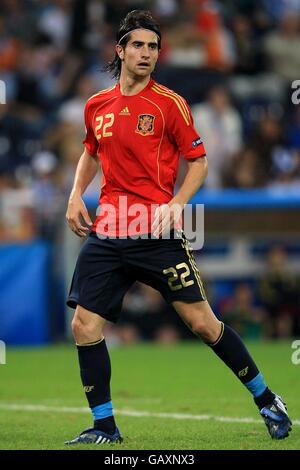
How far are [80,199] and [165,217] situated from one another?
633 mm

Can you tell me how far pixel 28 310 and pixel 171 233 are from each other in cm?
698

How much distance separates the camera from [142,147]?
20.3 feet

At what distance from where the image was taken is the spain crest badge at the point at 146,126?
619cm

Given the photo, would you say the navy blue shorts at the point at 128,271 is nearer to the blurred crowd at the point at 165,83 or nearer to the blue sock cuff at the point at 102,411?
the blue sock cuff at the point at 102,411

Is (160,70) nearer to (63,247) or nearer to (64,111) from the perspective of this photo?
(64,111)

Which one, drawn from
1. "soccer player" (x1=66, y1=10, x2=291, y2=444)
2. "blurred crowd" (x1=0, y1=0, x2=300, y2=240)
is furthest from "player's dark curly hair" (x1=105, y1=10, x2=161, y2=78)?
"blurred crowd" (x1=0, y1=0, x2=300, y2=240)

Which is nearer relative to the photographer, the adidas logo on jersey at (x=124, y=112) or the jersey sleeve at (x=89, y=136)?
the adidas logo on jersey at (x=124, y=112)

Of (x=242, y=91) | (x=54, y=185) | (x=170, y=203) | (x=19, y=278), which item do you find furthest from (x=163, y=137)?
(x=242, y=91)

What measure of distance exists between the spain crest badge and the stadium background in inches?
180

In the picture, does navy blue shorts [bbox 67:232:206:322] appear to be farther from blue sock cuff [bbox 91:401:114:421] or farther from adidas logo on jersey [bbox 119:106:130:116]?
adidas logo on jersey [bbox 119:106:130:116]

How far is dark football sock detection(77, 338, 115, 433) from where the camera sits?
245 inches

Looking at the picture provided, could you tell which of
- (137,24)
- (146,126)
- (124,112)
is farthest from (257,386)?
(137,24)

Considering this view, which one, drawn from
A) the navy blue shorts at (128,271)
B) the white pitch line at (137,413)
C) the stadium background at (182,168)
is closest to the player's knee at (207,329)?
the navy blue shorts at (128,271)

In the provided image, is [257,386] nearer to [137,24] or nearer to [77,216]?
[77,216]
